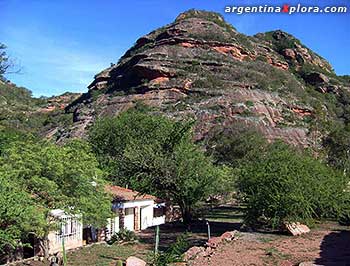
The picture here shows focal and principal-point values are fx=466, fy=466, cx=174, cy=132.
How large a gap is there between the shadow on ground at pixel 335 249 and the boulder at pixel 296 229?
1290mm

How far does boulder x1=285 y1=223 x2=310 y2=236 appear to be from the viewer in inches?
927

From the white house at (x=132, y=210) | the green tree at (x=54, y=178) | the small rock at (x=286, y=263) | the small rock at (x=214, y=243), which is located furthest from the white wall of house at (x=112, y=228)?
the small rock at (x=286, y=263)

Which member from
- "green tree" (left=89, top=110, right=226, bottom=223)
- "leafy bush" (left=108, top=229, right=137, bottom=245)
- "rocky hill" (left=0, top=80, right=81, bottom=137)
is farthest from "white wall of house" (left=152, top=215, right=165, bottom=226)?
"rocky hill" (left=0, top=80, right=81, bottom=137)

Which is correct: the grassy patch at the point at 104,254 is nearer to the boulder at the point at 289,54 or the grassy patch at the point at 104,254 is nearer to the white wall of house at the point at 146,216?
the white wall of house at the point at 146,216

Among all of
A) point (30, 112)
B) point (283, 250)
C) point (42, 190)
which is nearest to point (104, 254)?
point (42, 190)

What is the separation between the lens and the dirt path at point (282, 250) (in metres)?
16.6

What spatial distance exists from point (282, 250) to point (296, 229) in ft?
17.1

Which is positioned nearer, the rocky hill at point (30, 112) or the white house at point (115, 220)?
the white house at point (115, 220)

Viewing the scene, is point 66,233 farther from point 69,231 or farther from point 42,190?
point 42,190

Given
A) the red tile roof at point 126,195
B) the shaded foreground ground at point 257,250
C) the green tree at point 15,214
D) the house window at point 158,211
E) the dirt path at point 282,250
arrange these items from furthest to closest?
the house window at point 158,211 → the red tile roof at point 126,195 → the shaded foreground ground at point 257,250 → the dirt path at point 282,250 → the green tree at point 15,214

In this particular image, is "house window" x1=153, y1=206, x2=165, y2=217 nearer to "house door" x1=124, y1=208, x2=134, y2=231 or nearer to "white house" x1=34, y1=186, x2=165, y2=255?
"white house" x1=34, y1=186, x2=165, y2=255

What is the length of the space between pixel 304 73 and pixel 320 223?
80111mm

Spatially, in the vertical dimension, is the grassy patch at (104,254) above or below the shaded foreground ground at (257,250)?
below

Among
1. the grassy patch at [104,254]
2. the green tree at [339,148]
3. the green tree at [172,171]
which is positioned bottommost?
the grassy patch at [104,254]
